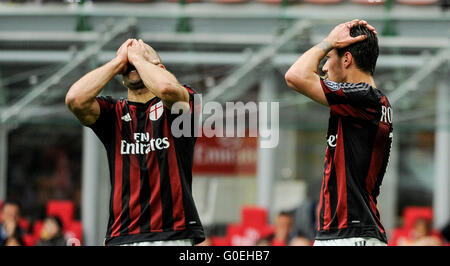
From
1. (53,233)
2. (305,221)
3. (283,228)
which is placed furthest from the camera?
(305,221)

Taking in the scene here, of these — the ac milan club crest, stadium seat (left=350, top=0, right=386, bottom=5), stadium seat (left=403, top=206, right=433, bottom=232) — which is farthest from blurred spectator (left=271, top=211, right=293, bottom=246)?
the ac milan club crest

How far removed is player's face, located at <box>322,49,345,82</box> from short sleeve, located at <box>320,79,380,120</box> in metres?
0.11

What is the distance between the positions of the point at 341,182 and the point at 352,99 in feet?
1.39

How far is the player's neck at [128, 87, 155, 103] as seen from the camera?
4379 mm

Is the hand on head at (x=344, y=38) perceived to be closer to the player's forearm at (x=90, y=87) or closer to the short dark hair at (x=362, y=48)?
the short dark hair at (x=362, y=48)

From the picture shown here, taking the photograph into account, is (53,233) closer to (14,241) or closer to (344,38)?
(14,241)

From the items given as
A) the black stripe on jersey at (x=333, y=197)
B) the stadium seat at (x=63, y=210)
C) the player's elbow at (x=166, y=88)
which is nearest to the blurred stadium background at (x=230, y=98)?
the stadium seat at (x=63, y=210)

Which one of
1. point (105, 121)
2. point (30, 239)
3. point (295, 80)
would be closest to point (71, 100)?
point (105, 121)

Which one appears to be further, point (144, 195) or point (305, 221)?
point (305, 221)

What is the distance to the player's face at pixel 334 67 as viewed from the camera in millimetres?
4238

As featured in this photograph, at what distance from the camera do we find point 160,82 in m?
4.08

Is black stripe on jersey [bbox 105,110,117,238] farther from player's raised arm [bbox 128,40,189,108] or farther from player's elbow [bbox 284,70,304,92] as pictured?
player's elbow [bbox 284,70,304,92]

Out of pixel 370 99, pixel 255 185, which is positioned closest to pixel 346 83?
pixel 370 99
